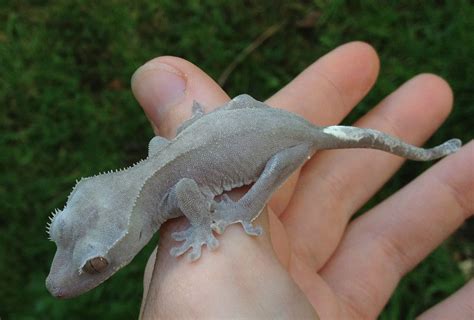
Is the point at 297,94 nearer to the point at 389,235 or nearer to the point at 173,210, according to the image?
the point at 389,235

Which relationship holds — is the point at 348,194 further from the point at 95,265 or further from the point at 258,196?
the point at 95,265

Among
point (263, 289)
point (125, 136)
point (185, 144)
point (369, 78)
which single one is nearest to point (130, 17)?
point (125, 136)

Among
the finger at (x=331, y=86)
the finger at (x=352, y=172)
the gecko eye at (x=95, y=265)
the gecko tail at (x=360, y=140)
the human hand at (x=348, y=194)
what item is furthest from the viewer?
the finger at (x=331, y=86)

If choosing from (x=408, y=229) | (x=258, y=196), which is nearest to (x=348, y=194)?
(x=408, y=229)

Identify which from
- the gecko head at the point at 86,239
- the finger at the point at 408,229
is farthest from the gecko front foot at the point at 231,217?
the finger at the point at 408,229

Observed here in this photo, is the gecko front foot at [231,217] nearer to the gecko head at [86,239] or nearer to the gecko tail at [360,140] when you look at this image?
the gecko head at [86,239]

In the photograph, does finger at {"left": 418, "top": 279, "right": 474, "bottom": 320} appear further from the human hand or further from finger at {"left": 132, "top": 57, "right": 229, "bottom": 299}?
finger at {"left": 132, "top": 57, "right": 229, "bottom": 299}

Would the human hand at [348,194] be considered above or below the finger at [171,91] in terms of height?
below

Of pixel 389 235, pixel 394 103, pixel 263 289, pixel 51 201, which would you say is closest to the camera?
pixel 263 289

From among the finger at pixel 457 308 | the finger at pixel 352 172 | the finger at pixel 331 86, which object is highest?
the finger at pixel 331 86
